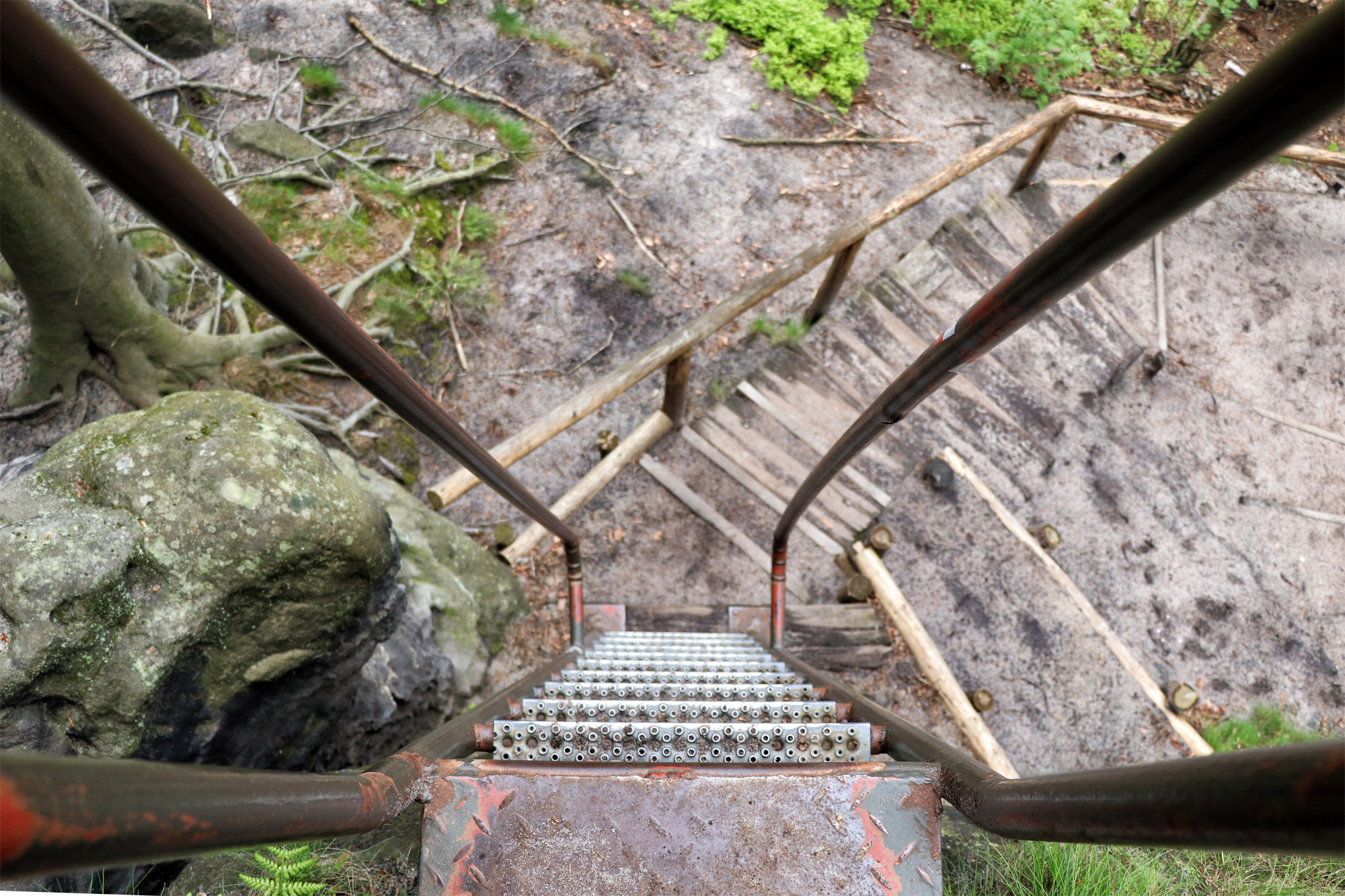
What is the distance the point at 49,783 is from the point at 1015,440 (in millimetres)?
6459

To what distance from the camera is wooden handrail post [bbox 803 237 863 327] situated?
5.45m

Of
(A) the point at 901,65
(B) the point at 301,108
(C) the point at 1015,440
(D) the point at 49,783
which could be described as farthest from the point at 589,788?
(A) the point at 901,65

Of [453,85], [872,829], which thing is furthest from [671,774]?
[453,85]

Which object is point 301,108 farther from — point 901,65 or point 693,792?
point 693,792

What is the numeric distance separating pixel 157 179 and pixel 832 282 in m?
5.35

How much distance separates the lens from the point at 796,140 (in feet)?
25.6

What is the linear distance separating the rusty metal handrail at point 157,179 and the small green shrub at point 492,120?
21.0ft

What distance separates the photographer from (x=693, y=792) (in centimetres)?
166

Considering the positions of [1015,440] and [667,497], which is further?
[1015,440]

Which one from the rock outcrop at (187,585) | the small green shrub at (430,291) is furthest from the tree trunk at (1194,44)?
the rock outcrop at (187,585)

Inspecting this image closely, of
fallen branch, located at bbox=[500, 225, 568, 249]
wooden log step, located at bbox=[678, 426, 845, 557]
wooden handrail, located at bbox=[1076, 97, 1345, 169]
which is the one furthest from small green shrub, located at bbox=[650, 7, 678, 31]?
wooden log step, located at bbox=[678, 426, 845, 557]

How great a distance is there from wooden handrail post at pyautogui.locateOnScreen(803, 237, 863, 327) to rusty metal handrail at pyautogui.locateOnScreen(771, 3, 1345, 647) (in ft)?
12.5

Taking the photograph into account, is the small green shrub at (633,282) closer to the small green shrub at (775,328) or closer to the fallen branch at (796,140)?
the small green shrub at (775,328)

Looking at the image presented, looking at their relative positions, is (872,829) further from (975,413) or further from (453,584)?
(975,413)
